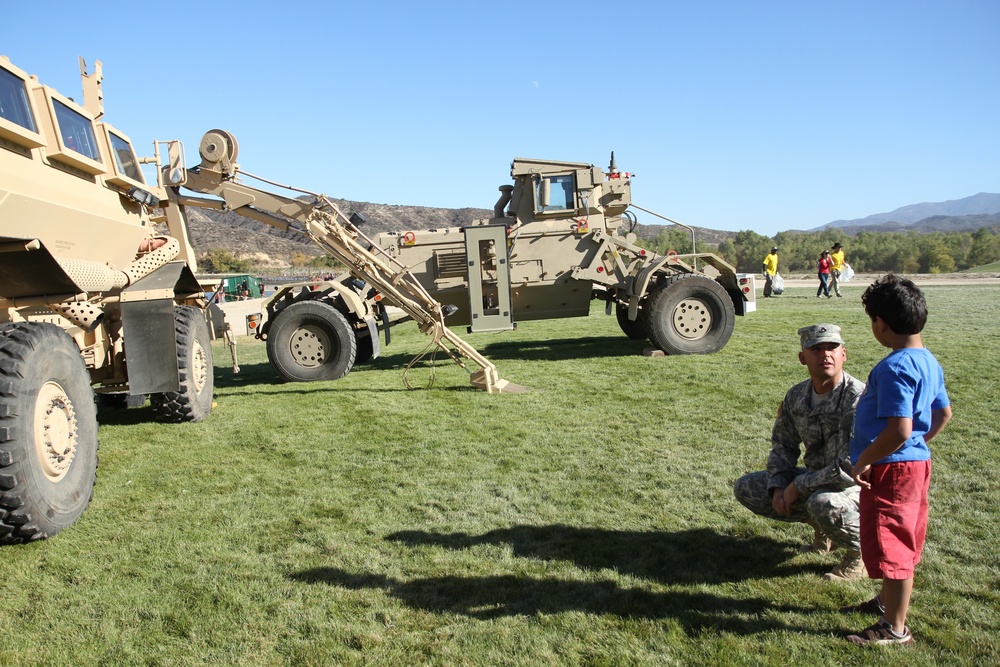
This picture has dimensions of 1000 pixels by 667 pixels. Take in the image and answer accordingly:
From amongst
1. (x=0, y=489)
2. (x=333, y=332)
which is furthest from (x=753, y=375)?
(x=0, y=489)

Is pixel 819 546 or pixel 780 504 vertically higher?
pixel 780 504

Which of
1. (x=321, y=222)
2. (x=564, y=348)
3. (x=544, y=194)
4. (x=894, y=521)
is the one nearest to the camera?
(x=894, y=521)

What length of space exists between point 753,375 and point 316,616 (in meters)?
6.36

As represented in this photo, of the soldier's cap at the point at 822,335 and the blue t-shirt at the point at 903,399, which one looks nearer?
the blue t-shirt at the point at 903,399

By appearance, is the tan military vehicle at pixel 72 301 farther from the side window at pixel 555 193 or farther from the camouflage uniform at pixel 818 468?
the side window at pixel 555 193

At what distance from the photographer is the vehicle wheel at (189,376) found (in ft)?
22.0

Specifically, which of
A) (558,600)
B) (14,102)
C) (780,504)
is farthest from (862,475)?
(14,102)

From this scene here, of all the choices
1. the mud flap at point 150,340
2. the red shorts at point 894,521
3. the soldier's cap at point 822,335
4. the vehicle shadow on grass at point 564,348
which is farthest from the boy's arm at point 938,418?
the vehicle shadow on grass at point 564,348

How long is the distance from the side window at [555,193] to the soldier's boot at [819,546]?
733cm

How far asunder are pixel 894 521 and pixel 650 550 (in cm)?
129

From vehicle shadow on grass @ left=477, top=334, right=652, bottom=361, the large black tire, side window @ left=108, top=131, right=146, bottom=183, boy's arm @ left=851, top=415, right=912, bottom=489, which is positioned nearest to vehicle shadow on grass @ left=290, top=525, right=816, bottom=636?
boy's arm @ left=851, top=415, right=912, bottom=489

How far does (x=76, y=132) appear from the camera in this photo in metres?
5.67

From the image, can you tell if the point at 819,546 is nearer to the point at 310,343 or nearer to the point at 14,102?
the point at 14,102

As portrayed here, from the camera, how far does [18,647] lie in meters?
2.98
